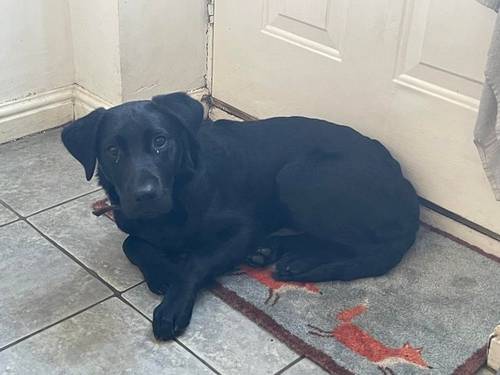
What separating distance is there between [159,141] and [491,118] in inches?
28.2

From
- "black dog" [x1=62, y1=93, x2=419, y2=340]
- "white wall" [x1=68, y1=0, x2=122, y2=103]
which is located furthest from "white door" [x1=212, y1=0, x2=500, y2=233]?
"white wall" [x1=68, y1=0, x2=122, y2=103]

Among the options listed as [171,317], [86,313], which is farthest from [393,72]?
[86,313]

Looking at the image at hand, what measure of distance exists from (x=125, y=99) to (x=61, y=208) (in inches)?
16.7

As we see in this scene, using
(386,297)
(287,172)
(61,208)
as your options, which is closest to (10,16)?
(61,208)

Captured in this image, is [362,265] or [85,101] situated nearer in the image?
[362,265]

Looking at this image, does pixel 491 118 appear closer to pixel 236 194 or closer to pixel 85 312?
pixel 236 194

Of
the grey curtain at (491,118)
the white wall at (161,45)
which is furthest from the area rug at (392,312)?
the white wall at (161,45)

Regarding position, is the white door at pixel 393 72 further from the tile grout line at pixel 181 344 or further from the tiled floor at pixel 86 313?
the tile grout line at pixel 181 344

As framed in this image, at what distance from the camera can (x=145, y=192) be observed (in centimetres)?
172

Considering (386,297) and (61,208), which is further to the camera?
(61,208)

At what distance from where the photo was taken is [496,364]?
5.38 ft

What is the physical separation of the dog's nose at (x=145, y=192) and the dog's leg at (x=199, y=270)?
210 millimetres

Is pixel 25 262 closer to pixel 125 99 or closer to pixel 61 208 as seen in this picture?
pixel 61 208

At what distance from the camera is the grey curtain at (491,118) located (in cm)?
164
